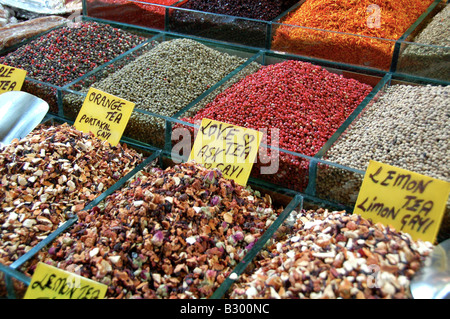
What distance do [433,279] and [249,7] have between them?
1.75m

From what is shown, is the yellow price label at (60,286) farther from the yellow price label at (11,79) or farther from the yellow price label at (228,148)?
the yellow price label at (11,79)

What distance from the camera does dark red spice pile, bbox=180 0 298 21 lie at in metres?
2.25

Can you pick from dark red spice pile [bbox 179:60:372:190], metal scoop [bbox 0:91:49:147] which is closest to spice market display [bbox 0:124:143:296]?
metal scoop [bbox 0:91:49:147]

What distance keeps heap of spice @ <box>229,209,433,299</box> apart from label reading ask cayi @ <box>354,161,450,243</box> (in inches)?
1.7

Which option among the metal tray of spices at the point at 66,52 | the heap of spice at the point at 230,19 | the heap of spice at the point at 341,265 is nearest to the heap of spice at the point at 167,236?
the heap of spice at the point at 341,265

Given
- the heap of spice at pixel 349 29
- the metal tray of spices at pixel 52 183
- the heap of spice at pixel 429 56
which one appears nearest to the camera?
the metal tray of spices at pixel 52 183

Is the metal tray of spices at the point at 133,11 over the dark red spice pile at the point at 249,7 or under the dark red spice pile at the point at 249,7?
under

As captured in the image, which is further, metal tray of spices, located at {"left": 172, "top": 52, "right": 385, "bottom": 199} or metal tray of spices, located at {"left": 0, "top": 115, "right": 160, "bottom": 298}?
metal tray of spices, located at {"left": 172, "top": 52, "right": 385, "bottom": 199}

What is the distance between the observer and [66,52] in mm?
2221

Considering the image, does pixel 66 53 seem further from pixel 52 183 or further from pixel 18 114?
pixel 52 183

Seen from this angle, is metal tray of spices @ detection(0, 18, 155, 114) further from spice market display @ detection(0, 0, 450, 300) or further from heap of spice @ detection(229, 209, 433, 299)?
heap of spice @ detection(229, 209, 433, 299)

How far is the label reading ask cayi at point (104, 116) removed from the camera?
1.63 metres

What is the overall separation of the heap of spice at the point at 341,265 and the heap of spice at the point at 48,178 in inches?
24.8
